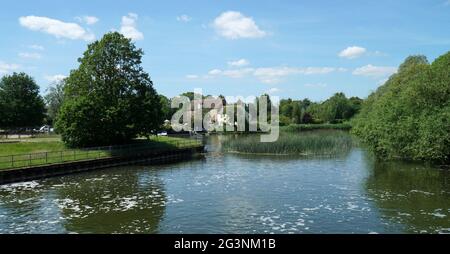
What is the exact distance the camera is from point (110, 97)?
185 ft

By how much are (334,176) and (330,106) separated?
4590 inches

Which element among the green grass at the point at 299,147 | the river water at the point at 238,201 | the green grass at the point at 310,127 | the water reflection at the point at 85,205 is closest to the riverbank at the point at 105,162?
the river water at the point at 238,201

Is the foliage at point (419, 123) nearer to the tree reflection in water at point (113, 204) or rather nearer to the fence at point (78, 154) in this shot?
the tree reflection in water at point (113, 204)

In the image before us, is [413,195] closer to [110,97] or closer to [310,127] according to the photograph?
[110,97]

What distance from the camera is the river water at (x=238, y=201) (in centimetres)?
2155

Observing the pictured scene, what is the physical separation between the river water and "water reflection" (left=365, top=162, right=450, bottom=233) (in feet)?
0.16

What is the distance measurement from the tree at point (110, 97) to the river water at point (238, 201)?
418 inches

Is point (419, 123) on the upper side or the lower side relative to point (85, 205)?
upper

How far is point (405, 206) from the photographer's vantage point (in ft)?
82.8

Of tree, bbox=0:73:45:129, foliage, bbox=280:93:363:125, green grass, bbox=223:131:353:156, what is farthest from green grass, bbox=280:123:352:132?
tree, bbox=0:73:45:129

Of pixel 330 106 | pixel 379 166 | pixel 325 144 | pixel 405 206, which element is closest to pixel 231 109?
pixel 330 106

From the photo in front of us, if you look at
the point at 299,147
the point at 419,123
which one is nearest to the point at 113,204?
the point at 419,123

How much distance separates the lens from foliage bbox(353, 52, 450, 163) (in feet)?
125

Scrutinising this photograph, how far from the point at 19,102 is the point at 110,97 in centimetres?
3144
